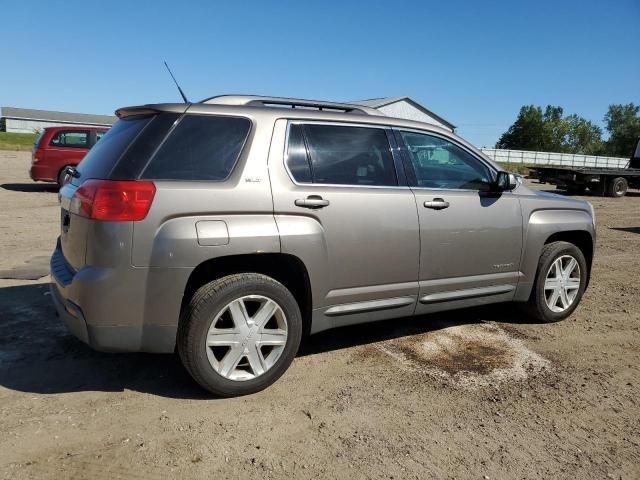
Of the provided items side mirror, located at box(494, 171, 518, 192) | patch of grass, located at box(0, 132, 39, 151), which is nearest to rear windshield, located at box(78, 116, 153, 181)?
side mirror, located at box(494, 171, 518, 192)

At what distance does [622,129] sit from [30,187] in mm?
116695

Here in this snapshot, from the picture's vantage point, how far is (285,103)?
152 inches

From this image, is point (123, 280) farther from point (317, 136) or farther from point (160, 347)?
point (317, 136)

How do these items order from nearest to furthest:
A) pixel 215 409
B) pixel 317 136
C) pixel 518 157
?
pixel 215 409
pixel 317 136
pixel 518 157

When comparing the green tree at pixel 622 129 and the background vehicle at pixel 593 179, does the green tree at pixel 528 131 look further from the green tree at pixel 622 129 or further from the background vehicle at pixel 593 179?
the background vehicle at pixel 593 179

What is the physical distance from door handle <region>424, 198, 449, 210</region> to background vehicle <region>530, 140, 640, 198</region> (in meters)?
17.5

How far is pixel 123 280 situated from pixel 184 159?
80cm

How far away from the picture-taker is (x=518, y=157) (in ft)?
184

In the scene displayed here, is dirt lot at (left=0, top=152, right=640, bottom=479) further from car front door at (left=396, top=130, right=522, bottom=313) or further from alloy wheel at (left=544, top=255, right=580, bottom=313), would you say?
car front door at (left=396, top=130, right=522, bottom=313)

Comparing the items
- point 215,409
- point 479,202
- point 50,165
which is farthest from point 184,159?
point 50,165

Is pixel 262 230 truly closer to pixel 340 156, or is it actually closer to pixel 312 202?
pixel 312 202

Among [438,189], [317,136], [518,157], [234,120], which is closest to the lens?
[234,120]

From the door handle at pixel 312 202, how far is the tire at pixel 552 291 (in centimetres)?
230

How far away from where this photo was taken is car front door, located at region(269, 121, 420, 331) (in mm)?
3467
